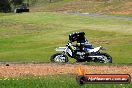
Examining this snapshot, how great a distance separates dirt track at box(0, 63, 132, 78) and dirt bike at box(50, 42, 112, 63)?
6.08 feet

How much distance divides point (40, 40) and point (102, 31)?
792 cm

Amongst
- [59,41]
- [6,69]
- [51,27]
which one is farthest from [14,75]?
[51,27]

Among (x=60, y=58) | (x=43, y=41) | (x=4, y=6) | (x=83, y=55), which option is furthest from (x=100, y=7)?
(x=60, y=58)


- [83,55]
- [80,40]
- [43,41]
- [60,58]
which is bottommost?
[43,41]

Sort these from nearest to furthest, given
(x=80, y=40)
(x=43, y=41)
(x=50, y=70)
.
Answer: (x=50, y=70) → (x=80, y=40) → (x=43, y=41)

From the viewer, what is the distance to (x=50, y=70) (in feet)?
59.3

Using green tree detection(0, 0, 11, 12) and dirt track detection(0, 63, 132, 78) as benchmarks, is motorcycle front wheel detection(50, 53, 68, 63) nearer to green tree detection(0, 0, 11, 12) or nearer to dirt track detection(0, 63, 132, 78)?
dirt track detection(0, 63, 132, 78)

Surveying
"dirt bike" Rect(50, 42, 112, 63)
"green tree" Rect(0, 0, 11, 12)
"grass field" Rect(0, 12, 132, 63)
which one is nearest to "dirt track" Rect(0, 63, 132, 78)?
"dirt bike" Rect(50, 42, 112, 63)

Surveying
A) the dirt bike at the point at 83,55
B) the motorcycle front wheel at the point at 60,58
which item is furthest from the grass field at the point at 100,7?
the motorcycle front wheel at the point at 60,58

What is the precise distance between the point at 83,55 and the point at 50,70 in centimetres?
454

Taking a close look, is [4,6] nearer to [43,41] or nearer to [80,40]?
[43,41]

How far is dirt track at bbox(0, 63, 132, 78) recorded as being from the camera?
17.0 m

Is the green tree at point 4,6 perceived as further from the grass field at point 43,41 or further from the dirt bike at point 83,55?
the dirt bike at point 83,55

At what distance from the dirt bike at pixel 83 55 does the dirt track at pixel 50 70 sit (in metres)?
1.85
